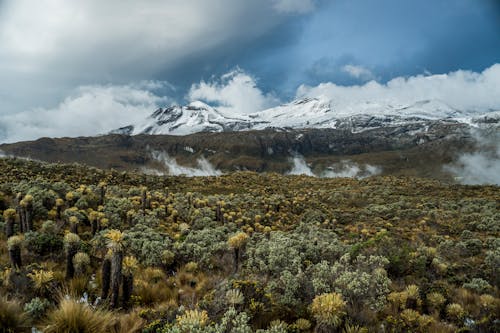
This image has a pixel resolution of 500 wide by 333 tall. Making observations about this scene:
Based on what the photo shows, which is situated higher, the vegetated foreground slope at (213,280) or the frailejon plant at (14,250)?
the frailejon plant at (14,250)

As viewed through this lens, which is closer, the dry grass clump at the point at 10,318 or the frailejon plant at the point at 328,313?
the dry grass clump at the point at 10,318

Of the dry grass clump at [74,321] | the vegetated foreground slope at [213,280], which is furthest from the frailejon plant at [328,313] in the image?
the dry grass clump at [74,321]

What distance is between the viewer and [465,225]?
2670 cm

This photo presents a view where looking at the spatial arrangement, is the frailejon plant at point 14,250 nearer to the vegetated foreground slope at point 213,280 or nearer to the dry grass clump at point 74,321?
the vegetated foreground slope at point 213,280

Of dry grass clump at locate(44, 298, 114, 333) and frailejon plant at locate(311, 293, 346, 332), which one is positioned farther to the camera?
frailejon plant at locate(311, 293, 346, 332)

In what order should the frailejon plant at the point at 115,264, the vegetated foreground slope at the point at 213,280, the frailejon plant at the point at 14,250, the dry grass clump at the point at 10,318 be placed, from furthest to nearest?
1. the frailejon plant at the point at 14,250
2. the frailejon plant at the point at 115,264
3. the vegetated foreground slope at the point at 213,280
4. the dry grass clump at the point at 10,318

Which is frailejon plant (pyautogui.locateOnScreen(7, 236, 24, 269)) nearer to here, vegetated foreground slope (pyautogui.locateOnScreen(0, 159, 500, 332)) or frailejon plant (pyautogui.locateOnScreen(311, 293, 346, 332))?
vegetated foreground slope (pyautogui.locateOnScreen(0, 159, 500, 332))

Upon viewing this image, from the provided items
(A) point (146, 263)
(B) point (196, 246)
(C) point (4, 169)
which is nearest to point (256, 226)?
(B) point (196, 246)

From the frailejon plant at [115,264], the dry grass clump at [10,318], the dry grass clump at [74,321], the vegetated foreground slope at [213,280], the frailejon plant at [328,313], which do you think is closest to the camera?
the dry grass clump at [10,318]

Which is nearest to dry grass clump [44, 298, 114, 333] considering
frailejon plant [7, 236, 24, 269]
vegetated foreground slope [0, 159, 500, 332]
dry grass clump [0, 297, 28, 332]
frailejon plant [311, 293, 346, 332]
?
vegetated foreground slope [0, 159, 500, 332]

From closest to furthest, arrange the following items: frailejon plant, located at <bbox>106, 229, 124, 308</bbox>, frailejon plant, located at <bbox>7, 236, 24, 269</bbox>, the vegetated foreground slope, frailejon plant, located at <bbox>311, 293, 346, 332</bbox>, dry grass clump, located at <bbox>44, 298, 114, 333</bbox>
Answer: dry grass clump, located at <bbox>44, 298, 114, 333</bbox> → frailejon plant, located at <bbox>311, 293, 346, 332</bbox> → the vegetated foreground slope → frailejon plant, located at <bbox>106, 229, 124, 308</bbox> → frailejon plant, located at <bbox>7, 236, 24, 269</bbox>

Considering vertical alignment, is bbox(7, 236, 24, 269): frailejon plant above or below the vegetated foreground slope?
above

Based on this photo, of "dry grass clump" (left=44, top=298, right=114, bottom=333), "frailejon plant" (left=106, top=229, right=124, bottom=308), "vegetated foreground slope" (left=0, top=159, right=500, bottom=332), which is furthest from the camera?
"frailejon plant" (left=106, top=229, right=124, bottom=308)

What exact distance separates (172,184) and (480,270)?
43.3 metres
